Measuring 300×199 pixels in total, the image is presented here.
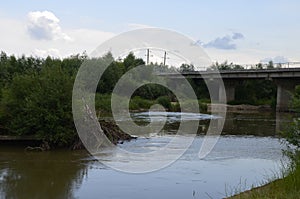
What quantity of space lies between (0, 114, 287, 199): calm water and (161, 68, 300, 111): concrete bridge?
138ft

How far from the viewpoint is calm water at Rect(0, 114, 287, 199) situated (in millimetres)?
13633

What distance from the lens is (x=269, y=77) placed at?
67062mm

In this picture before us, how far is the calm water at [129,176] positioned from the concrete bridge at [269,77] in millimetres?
41979

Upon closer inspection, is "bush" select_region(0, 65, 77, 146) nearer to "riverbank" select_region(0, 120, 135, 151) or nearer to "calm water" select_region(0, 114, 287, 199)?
"riverbank" select_region(0, 120, 135, 151)

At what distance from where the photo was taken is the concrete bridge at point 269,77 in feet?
208

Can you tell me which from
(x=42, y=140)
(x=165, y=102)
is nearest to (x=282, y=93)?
(x=165, y=102)

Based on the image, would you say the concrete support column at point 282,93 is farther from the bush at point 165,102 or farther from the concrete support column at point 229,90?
the bush at point 165,102

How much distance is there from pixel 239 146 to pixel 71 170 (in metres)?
10.8

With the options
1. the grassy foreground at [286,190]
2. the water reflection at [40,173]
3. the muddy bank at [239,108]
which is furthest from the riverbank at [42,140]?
the muddy bank at [239,108]

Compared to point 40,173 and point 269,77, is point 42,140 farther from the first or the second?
point 269,77

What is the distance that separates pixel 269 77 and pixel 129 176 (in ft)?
179

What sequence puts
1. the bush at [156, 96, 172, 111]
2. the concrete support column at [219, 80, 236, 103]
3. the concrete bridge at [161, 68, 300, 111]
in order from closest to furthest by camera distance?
1. the bush at [156, 96, 172, 111]
2. the concrete bridge at [161, 68, 300, 111]
3. the concrete support column at [219, 80, 236, 103]

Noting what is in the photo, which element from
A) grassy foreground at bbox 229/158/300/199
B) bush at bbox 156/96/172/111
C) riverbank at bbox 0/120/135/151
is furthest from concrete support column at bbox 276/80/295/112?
grassy foreground at bbox 229/158/300/199

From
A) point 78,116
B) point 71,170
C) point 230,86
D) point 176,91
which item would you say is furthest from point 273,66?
point 71,170
